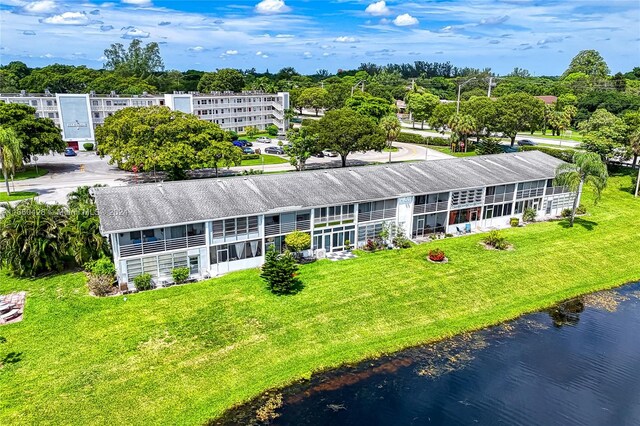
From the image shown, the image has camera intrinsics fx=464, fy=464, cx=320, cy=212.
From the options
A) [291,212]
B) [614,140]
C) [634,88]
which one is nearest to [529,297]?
[291,212]

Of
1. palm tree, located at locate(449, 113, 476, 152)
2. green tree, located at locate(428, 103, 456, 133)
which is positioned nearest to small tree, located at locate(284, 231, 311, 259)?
palm tree, located at locate(449, 113, 476, 152)

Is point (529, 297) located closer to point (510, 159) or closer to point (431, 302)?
point (431, 302)

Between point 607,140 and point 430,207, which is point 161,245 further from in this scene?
point 607,140

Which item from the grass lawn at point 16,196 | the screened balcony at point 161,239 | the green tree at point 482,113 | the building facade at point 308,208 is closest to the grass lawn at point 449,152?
the green tree at point 482,113

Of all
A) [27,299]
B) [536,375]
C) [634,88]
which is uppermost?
[634,88]

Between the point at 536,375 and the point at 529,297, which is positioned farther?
the point at 529,297

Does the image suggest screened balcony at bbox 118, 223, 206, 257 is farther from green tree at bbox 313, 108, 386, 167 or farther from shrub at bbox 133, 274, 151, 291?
green tree at bbox 313, 108, 386, 167
